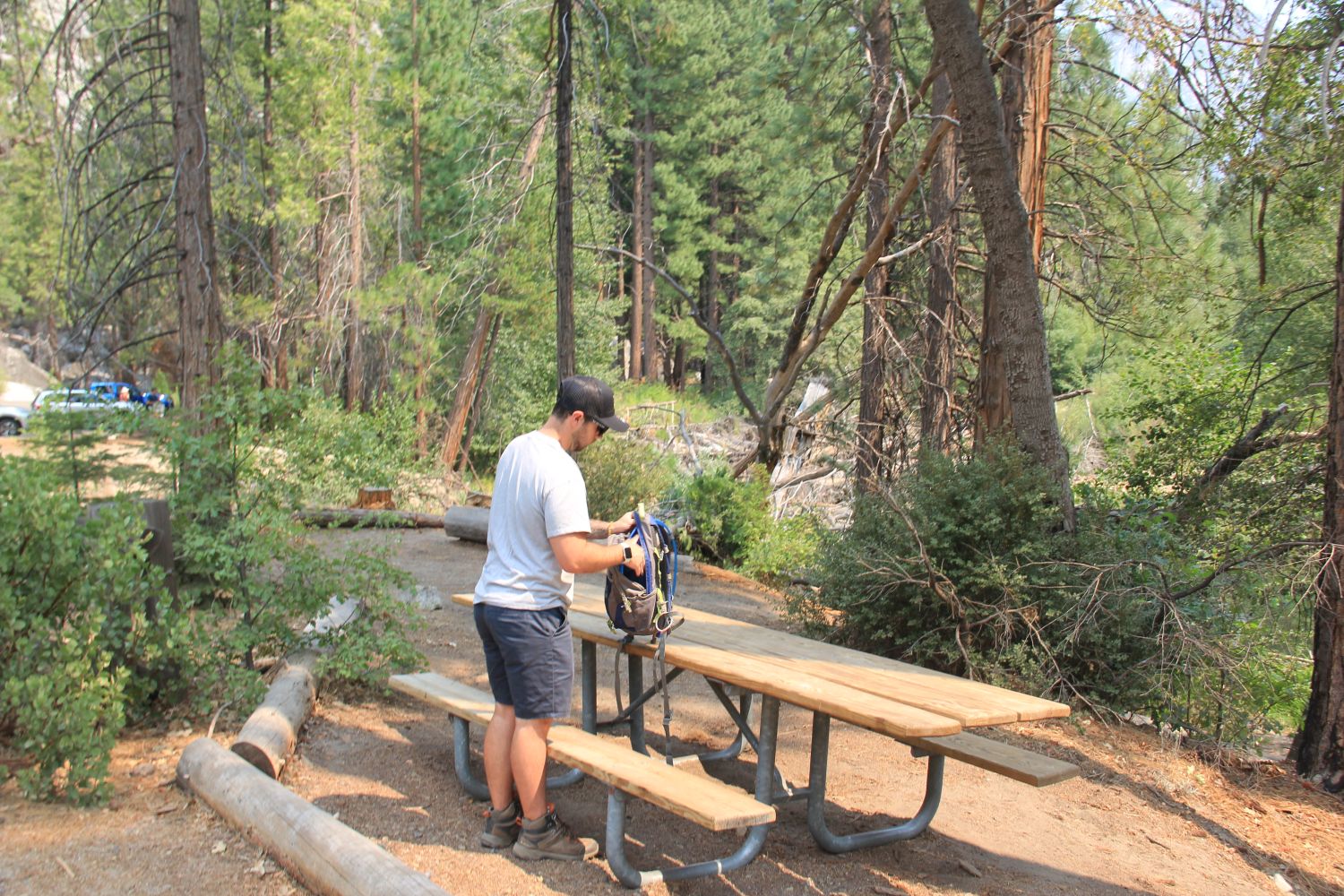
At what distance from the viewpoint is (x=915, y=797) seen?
17.1 feet

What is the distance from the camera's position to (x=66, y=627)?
15.8ft

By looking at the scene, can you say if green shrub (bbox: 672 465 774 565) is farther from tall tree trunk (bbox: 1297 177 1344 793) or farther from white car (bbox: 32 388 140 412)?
white car (bbox: 32 388 140 412)

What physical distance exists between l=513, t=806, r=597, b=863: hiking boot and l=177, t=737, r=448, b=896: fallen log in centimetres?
61

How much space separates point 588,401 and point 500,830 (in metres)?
1.74

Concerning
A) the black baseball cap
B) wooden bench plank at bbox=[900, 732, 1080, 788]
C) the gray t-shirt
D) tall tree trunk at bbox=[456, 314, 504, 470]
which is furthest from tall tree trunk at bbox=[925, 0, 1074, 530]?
tall tree trunk at bbox=[456, 314, 504, 470]

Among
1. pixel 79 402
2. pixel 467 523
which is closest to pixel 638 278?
pixel 467 523

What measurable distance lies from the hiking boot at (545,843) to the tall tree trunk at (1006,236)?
4.20 metres

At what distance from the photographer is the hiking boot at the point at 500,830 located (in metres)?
4.23

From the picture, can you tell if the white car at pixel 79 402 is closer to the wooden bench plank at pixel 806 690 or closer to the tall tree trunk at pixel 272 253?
the wooden bench plank at pixel 806 690

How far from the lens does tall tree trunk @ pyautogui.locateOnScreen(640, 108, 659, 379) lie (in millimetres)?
36416

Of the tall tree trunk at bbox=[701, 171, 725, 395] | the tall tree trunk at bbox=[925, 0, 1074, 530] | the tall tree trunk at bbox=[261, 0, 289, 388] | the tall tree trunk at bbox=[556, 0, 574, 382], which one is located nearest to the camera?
the tall tree trunk at bbox=[925, 0, 1074, 530]

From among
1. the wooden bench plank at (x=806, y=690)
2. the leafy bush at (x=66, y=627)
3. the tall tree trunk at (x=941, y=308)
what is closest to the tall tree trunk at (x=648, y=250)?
the tall tree trunk at (x=941, y=308)

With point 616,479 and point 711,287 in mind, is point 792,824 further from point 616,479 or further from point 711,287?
point 711,287

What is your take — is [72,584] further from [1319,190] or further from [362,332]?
[362,332]
